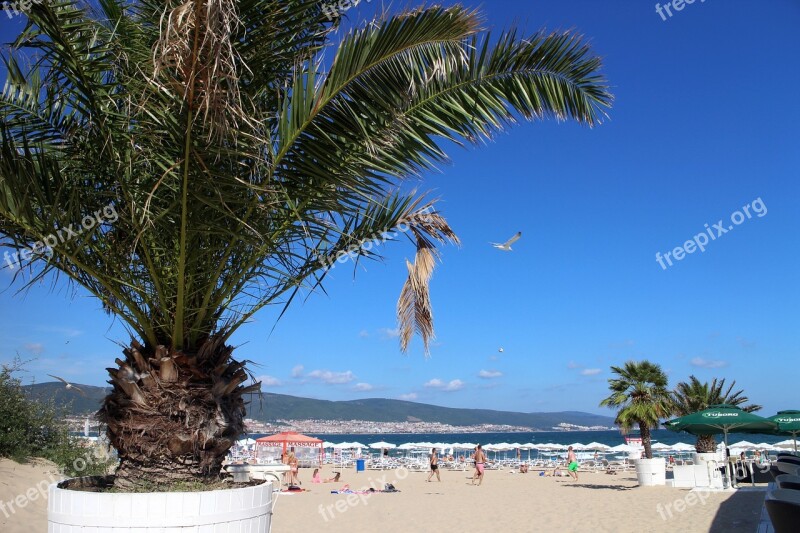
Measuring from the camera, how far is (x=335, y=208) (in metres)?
4.03

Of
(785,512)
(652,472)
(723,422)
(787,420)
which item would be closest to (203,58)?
(785,512)

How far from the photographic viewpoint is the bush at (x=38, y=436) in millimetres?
10602

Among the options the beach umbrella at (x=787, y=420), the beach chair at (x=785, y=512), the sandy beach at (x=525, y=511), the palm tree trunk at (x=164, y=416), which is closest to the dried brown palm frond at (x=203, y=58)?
the palm tree trunk at (x=164, y=416)

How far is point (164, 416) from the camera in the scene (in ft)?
12.6

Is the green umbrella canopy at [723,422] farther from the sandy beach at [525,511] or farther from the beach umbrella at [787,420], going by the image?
the sandy beach at [525,511]

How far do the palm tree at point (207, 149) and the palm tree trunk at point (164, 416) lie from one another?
0.04 feet

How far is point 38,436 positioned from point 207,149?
10827 mm

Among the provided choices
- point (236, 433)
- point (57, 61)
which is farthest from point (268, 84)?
point (236, 433)

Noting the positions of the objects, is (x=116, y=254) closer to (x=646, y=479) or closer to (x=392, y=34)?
(x=392, y=34)

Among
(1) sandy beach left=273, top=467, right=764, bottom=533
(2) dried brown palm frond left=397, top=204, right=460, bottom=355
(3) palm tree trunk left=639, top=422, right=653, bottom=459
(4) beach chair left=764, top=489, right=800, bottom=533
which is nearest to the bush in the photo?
(1) sandy beach left=273, top=467, right=764, bottom=533

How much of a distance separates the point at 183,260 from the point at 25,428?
994 cm

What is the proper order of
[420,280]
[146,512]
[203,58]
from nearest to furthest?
[203,58] < [146,512] < [420,280]

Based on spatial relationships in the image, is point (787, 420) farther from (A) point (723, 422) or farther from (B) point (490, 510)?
(B) point (490, 510)

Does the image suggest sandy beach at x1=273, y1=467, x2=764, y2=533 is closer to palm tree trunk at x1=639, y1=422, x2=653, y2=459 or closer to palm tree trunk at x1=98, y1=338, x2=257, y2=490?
palm tree trunk at x1=639, y1=422, x2=653, y2=459
